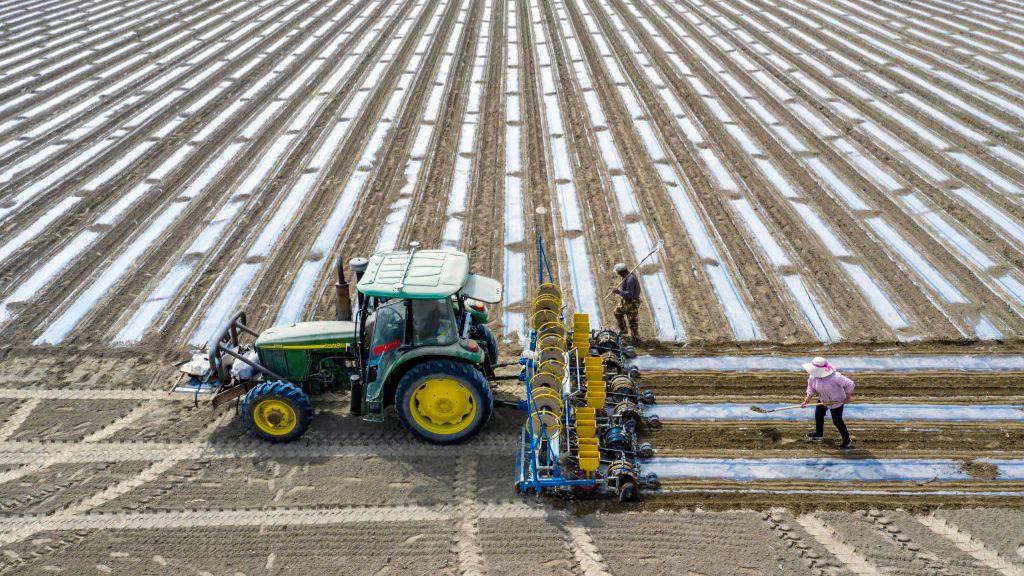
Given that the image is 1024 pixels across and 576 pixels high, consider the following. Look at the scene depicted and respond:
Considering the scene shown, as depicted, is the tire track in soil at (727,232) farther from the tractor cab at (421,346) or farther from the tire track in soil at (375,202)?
the tire track in soil at (375,202)

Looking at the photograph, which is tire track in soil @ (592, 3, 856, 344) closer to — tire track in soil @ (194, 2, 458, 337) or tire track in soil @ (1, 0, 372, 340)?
tire track in soil @ (194, 2, 458, 337)

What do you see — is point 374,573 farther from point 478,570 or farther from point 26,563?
point 26,563

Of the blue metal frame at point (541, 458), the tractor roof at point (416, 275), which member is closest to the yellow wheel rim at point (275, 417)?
the tractor roof at point (416, 275)

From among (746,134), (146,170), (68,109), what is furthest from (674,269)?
(68,109)

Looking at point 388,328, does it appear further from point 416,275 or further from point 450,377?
point 450,377

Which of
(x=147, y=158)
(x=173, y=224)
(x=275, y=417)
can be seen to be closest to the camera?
(x=275, y=417)

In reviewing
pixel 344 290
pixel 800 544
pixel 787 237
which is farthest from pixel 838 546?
pixel 787 237
